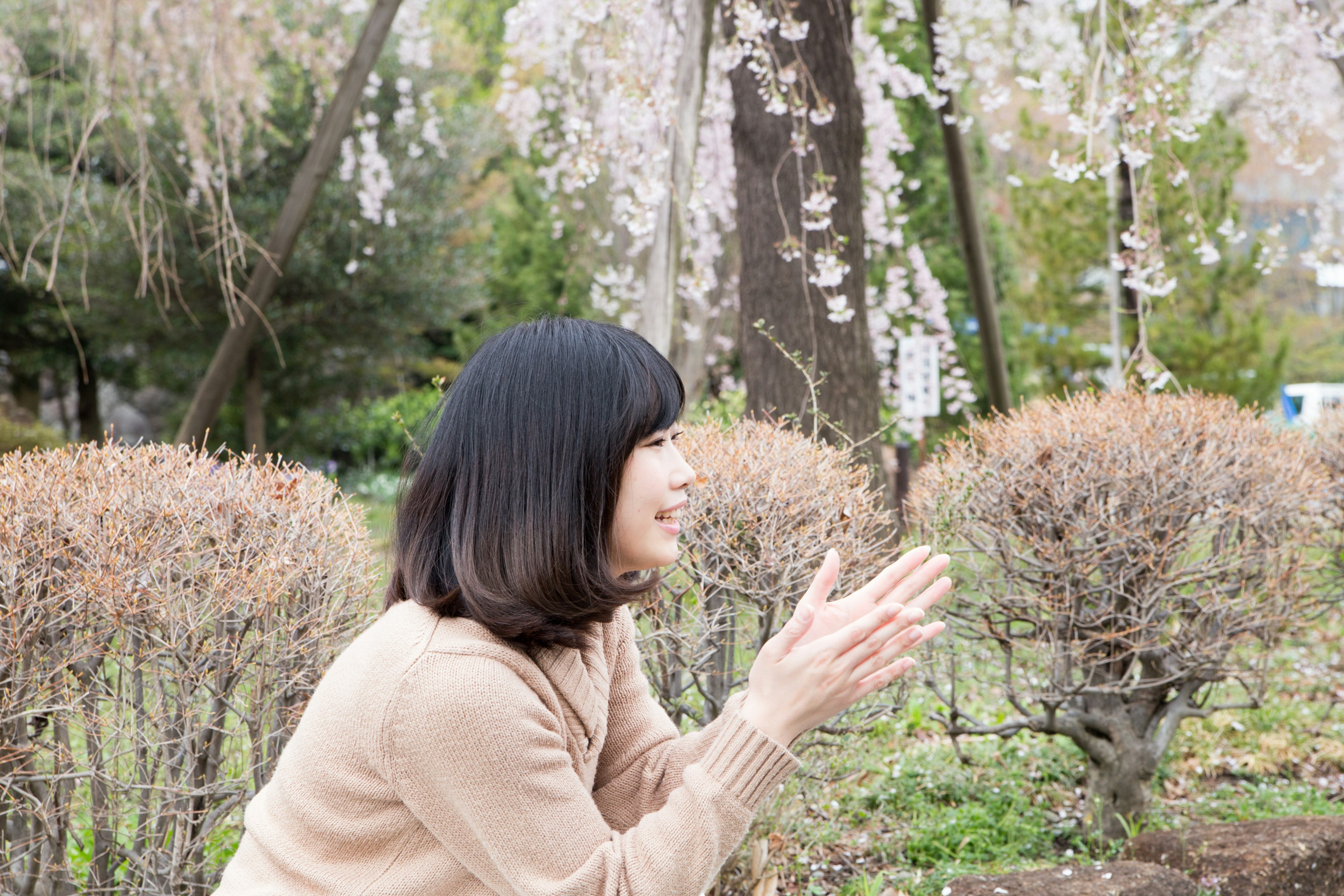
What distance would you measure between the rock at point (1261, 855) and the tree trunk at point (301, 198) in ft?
12.8

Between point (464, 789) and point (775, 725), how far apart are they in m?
0.37

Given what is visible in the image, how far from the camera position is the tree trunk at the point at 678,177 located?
399cm

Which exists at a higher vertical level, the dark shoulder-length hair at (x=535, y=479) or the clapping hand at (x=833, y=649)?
the dark shoulder-length hair at (x=535, y=479)

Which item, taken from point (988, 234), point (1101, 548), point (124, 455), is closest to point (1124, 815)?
point (1101, 548)

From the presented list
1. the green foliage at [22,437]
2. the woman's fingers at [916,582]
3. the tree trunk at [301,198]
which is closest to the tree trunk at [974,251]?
the tree trunk at [301,198]

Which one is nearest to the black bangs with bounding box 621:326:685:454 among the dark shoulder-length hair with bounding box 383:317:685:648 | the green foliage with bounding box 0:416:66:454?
the dark shoulder-length hair with bounding box 383:317:685:648

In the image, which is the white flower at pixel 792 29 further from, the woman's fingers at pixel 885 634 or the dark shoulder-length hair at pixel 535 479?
the woman's fingers at pixel 885 634

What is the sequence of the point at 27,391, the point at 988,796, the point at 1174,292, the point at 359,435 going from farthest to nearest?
the point at 359,435, the point at 27,391, the point at 1174,292, the point at 988,796

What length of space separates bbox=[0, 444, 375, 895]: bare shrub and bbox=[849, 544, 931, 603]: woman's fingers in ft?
4.10

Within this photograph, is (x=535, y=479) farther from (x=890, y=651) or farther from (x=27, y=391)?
(x=27, y=391)

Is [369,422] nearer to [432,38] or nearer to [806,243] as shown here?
[432,38]

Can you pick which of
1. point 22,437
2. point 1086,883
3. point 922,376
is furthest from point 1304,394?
point 22,437

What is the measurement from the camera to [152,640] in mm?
2098

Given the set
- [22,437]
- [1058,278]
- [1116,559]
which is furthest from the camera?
[1058,278]
